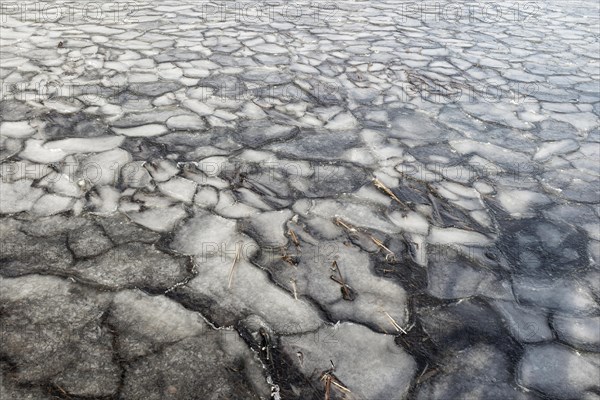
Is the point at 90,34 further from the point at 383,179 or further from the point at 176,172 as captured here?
the point at 383,179

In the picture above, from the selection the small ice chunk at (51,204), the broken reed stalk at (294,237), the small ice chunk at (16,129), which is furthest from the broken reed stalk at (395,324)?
the small ice chunk at (16,129)

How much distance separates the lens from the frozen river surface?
63.5 inches

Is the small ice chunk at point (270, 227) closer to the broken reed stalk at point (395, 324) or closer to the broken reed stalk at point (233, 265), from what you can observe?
the broken reed stalk at point (233, 265)

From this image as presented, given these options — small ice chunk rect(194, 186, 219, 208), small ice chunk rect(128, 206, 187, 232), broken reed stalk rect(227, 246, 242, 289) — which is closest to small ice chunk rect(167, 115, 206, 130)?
small ice chunk rect(194, 186, 219, 208)

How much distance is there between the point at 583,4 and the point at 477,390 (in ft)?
27.0

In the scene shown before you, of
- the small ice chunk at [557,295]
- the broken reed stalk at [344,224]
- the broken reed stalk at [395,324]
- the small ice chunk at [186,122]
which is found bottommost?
the broken reed stalk at [395,324]

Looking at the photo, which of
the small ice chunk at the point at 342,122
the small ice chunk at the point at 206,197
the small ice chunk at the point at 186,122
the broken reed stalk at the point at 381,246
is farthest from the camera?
the small ice chunk at the point at 342,122

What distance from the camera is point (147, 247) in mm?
2070

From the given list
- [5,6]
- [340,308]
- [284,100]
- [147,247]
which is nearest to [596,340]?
[340,308]

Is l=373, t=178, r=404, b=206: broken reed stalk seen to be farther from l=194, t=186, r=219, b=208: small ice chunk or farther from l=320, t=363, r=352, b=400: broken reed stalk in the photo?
l=320, t=363, r=352, b=400: broken reed stalk

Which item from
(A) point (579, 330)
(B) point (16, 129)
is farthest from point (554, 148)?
(B) point (16, 129)

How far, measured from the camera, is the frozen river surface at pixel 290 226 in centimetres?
161

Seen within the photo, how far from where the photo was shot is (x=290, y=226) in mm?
2270

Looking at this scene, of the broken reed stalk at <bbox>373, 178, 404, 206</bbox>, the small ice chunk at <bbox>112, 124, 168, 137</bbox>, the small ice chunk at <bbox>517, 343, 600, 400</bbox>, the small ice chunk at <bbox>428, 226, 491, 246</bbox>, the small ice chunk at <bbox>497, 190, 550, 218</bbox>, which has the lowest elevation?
the small ice chunk at <bbox>517, 343, 600, 400</bbox>
